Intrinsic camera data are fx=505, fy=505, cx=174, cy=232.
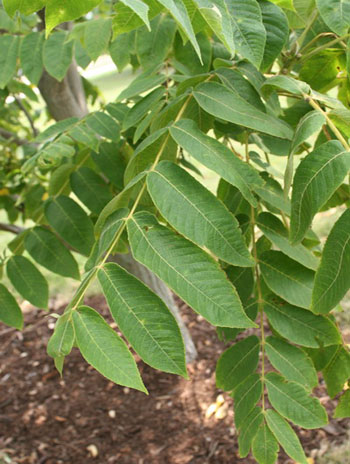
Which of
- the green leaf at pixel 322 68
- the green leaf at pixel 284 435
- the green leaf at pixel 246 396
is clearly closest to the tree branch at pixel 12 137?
the green leaf at pixel 322 68

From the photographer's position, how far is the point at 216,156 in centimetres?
107

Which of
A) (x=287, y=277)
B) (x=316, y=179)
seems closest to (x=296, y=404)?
(x=287, y=277)

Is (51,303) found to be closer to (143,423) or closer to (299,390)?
(143,423)

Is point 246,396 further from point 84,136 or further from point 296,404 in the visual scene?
point 84,136

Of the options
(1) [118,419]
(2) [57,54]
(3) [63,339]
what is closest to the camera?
(3) [63,339]

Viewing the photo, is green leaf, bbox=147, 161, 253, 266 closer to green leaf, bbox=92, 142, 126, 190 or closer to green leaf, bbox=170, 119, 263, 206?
green leaf, bbox=170, 119, 263, 206

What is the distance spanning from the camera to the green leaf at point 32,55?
1.97 m

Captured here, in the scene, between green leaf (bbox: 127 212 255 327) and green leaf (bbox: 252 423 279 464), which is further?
green leaf (bbox: 252 423 279 464)

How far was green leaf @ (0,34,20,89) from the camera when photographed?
196 centimetres

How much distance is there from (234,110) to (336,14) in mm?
325

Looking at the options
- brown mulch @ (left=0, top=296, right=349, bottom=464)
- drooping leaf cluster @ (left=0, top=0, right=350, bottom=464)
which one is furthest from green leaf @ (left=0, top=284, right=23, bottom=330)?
brown mulch @ (left=0, top=296, right=349, bottom=464)

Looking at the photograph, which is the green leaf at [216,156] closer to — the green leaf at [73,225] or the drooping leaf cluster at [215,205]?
the drooping leaf cluster at [215,205]

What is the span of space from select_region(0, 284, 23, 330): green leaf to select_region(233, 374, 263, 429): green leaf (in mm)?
789

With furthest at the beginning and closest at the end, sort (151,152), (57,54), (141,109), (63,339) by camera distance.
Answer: (57,54) → (141,109) → (151,152) → (63,339)
